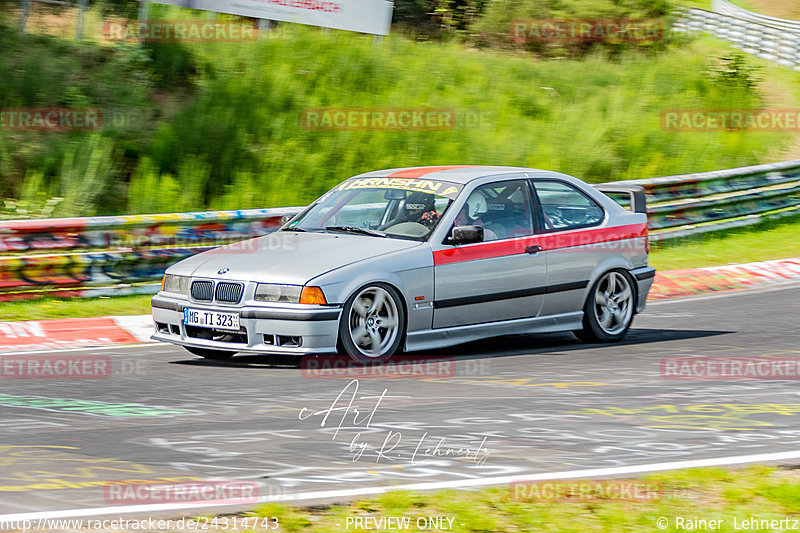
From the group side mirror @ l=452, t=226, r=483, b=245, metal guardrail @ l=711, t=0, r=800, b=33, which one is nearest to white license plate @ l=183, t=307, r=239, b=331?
side mirror @ l=452, t=226, r=483, b=245

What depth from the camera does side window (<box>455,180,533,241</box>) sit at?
31.0ft

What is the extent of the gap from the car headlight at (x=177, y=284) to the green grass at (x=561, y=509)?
4.35 metres

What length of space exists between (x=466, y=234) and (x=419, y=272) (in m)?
0.54

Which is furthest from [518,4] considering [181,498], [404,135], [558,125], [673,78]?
[181,498]

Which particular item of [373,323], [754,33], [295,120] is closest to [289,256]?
[373,323]

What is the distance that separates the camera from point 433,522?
176 inches

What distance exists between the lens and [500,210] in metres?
9.62

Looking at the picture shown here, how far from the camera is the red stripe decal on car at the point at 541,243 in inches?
358

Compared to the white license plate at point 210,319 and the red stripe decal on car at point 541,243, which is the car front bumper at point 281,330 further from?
the red stripe decal on car at point 541,243

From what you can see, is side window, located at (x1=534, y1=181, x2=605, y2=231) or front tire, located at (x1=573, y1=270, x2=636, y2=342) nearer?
side window, located at (x1=534, y1=181, x2=605, y2=231)

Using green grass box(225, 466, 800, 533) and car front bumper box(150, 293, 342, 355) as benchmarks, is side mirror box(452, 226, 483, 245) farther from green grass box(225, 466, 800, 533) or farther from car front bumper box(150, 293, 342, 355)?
green grass box(225, 466, 800, 533)

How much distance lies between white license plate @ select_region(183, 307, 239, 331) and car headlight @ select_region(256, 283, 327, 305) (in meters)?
0.26
